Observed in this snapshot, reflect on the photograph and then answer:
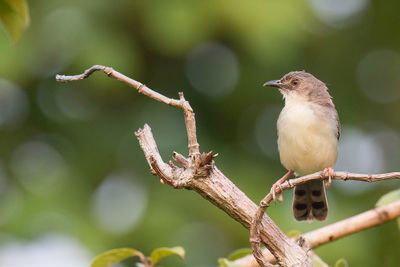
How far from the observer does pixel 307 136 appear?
561 cm

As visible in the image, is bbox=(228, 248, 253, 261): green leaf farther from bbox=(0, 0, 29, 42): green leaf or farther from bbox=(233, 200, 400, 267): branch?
bbox=(0, 0, 29, 42): green leaf

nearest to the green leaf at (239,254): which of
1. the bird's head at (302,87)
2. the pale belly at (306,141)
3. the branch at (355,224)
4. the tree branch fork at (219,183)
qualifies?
the branch at (355,224)

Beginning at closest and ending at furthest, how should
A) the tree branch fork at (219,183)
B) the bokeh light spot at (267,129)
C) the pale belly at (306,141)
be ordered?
the tree branch fork at (219,183), the pale belly at (306,141), the bokeh light spot at (267,129)

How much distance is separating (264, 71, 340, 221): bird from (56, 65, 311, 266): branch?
7.39 feet

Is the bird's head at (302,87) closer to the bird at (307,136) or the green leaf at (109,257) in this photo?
the bird at (307,136)

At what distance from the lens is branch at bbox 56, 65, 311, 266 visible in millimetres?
3049

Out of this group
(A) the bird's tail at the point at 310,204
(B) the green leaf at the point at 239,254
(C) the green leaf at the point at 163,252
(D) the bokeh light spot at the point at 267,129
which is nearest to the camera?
(C) the green leaf at the point at 163,252

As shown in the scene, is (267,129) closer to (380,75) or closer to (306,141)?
(380,75)

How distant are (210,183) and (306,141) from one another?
2.62 meters

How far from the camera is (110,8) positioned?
9398 mm

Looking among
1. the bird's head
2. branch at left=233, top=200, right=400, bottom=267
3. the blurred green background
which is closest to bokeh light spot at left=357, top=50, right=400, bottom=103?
the blurred green background

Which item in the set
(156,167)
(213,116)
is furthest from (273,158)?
(156,167)

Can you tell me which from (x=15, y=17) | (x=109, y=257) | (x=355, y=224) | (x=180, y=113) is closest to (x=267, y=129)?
(x=180, y=113)

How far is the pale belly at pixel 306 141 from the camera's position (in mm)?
5586
